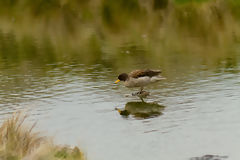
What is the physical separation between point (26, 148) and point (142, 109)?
24.5ft

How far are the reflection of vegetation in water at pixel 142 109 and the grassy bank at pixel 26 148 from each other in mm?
5931

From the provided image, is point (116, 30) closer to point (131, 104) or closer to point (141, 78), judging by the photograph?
point (141, 78)

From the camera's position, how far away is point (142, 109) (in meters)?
18.6

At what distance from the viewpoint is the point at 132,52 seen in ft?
107

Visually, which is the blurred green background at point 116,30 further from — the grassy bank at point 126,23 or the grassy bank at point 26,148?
the grassy bank at point 26,148

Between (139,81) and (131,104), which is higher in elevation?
(139,81)

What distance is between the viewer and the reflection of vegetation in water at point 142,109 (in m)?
17.7

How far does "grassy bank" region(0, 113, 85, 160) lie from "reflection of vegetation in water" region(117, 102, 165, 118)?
593 centimetres

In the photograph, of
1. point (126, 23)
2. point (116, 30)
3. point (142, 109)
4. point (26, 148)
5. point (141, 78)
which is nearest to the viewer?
point (26, 148)

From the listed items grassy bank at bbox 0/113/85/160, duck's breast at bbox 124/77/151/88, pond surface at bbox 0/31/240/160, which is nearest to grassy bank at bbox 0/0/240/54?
pond surface at bbox 0/31/240/160

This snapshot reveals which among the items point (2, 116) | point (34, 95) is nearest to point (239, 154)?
point (2, 116)

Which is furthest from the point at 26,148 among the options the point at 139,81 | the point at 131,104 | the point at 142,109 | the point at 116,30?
the point at 116,30

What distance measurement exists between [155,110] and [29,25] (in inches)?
1357

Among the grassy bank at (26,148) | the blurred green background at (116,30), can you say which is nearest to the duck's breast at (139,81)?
the blurred green background at (116,30)
